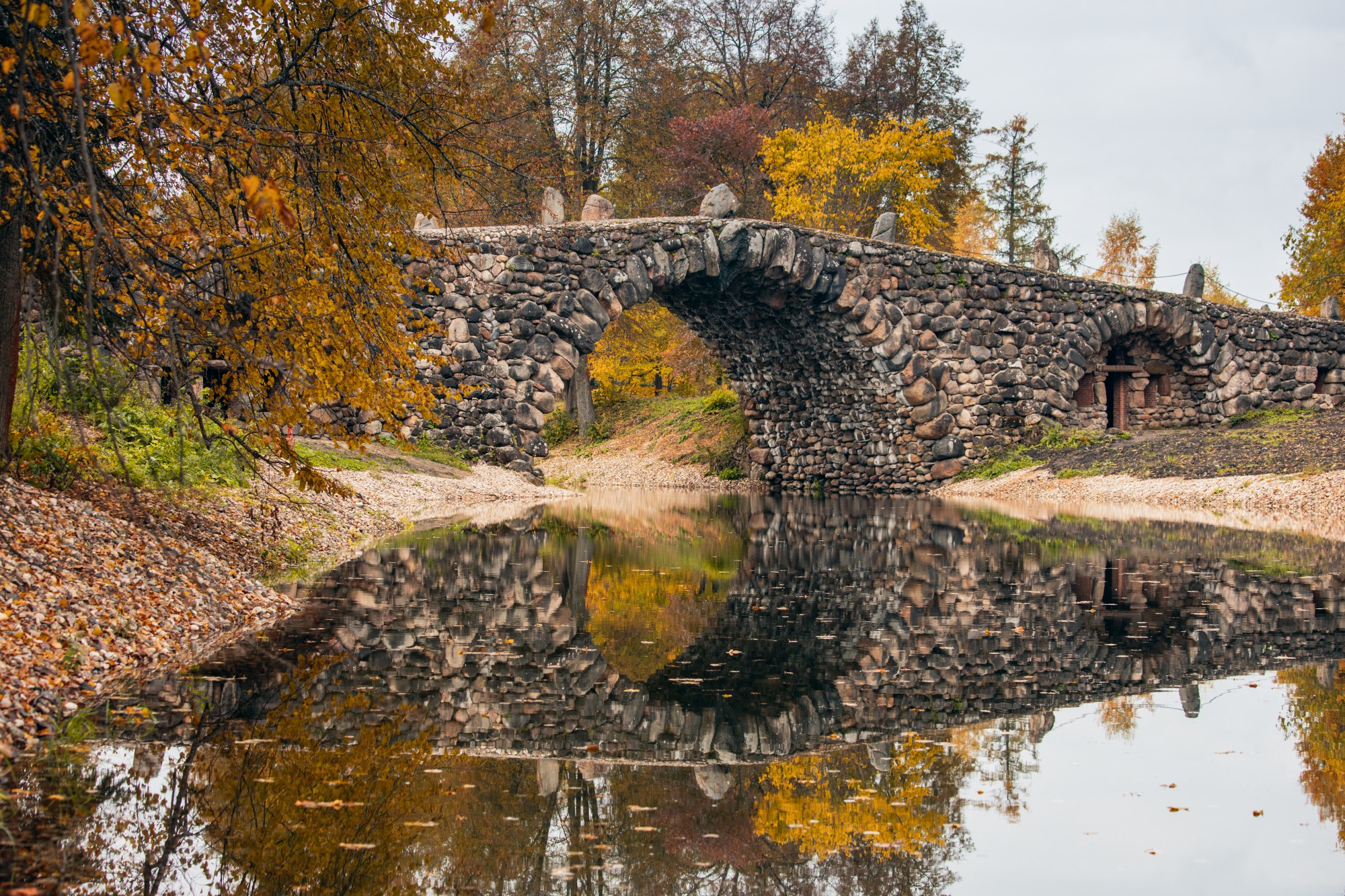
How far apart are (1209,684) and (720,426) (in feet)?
76.8

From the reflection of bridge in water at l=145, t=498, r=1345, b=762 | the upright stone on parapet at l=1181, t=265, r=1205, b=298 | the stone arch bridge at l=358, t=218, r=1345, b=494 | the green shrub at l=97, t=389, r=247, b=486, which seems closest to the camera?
the reflection of bridge in water at l=145, t=498, r=1345, b=762

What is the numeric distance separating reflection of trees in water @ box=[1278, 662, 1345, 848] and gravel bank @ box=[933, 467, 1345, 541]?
6.22 m

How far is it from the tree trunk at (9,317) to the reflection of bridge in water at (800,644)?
1829 millimetres

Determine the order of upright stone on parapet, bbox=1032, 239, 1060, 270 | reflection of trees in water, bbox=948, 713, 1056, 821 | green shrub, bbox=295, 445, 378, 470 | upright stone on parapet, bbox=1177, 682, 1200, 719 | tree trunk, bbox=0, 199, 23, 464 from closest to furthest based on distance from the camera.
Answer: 1. reflection of trees in water, bbox=948, 713, 1056, 821
2. upright stone on parapet, bbox=1177, 682, 1200, 719
3. tree trunk, bbox=0, 199, 23, 464
4. green shrub, bbox=295, 445, 378, 470
5. upright stone on parapet, bbox=1032, 239, 1060, 270

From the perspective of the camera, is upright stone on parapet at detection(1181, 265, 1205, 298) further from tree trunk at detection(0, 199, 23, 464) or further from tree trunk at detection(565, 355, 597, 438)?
tree trunk at detection(0, 199, 23, 464)

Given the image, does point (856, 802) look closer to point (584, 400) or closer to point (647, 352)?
point (647, 352)

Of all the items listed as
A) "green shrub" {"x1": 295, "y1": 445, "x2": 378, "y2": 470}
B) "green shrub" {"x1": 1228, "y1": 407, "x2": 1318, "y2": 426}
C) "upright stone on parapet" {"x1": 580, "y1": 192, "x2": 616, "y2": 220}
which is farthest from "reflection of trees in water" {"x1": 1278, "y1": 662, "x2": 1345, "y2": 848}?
"green shrub" {"x1": 1228, "y1": 407, "x2": 1318, "y2": 426}

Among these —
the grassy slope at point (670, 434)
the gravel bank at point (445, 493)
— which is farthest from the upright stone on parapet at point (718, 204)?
A: the grassy slope at point (670, 434)

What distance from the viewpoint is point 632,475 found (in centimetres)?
2795

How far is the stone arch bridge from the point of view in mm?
17484

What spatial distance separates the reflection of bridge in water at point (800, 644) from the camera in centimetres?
407

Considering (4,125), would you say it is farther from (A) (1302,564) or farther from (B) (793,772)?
(A) (1302,564)

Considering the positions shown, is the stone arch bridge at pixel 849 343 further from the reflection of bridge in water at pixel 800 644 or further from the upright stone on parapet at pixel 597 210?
the reflection of bridge in water at pixel 800 644

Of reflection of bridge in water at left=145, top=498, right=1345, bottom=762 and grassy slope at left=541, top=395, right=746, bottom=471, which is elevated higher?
grassy slope at left=541, top=395, right=746, bottom=471
